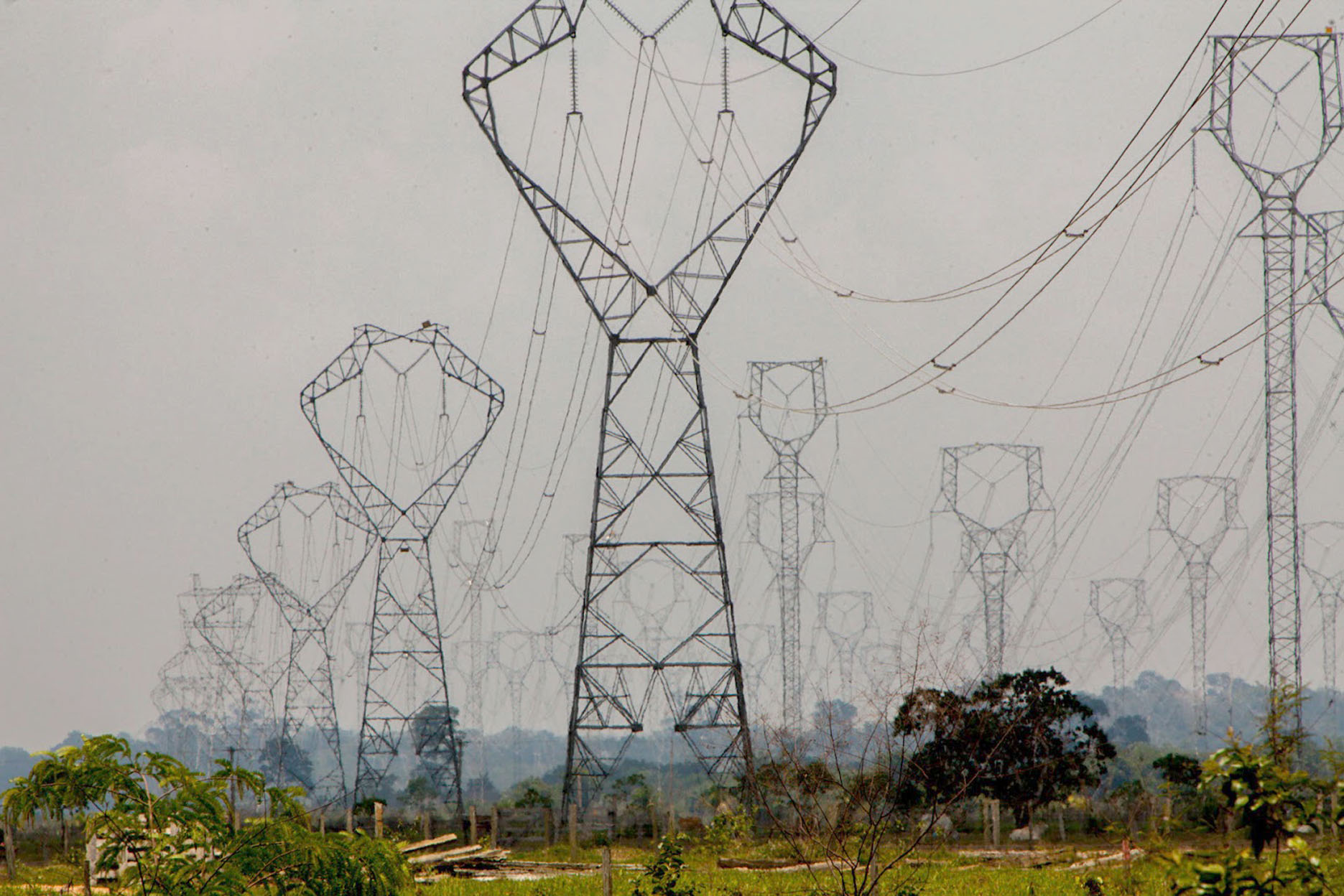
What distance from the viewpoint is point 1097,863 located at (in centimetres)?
2545

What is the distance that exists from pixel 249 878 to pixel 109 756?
1446 millimetres

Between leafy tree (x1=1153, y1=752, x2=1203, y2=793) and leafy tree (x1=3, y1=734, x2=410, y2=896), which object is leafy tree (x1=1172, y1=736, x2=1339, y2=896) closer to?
leafy tree (x1=3, y1=734, x2=410, y2=896)

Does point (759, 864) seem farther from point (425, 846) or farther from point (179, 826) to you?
point (179, 826)

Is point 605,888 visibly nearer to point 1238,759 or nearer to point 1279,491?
point 1238,759

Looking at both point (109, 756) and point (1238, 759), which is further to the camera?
point (109, 756)

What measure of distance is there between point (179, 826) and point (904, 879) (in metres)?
13.0

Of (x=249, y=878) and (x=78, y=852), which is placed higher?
(x=249, y=878)

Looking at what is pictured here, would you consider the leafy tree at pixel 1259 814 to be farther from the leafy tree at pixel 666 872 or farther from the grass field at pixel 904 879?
the leafy tree at pixel 666 872

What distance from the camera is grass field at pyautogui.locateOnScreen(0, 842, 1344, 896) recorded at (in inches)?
773

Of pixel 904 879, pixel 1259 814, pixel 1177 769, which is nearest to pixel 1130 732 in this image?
pixel 1177 769

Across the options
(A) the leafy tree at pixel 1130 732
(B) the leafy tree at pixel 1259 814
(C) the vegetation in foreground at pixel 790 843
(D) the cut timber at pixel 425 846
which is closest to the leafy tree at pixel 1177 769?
(C) the vegetation in foreground at pixel 790 843

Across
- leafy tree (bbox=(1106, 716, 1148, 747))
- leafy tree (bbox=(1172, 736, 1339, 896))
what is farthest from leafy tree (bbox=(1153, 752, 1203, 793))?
leafy tree (bbox=(1106, 716, 1148, 747))

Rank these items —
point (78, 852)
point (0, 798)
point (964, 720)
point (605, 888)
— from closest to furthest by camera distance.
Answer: point (0, 798) → point (605, 888) → point (78, 852) → point (964, 720)

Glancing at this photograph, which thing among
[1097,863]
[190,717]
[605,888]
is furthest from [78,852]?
[190,717]
